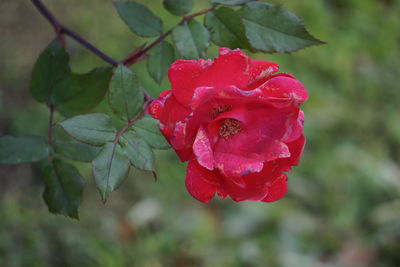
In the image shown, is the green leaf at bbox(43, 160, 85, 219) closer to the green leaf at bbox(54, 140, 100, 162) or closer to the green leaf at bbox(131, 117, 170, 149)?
the green leaf at bbox(54, 140, 100, 162)

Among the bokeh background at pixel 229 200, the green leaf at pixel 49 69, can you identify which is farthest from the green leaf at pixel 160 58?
the bokeh background at pixel 229 200

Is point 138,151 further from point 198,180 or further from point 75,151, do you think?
point 75,151

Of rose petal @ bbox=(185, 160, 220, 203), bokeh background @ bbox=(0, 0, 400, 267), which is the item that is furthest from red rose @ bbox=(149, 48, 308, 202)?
bokeh background @ bbox=(0, 0, 400, 267)

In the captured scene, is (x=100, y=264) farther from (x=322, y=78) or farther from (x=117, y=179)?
(x=322, y=78)

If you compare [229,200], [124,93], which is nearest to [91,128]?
[124,93]

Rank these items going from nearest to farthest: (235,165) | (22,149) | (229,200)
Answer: (235,165) → (22,149) → (229,200)

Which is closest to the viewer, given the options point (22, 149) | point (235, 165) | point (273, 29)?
point (235, 165)
